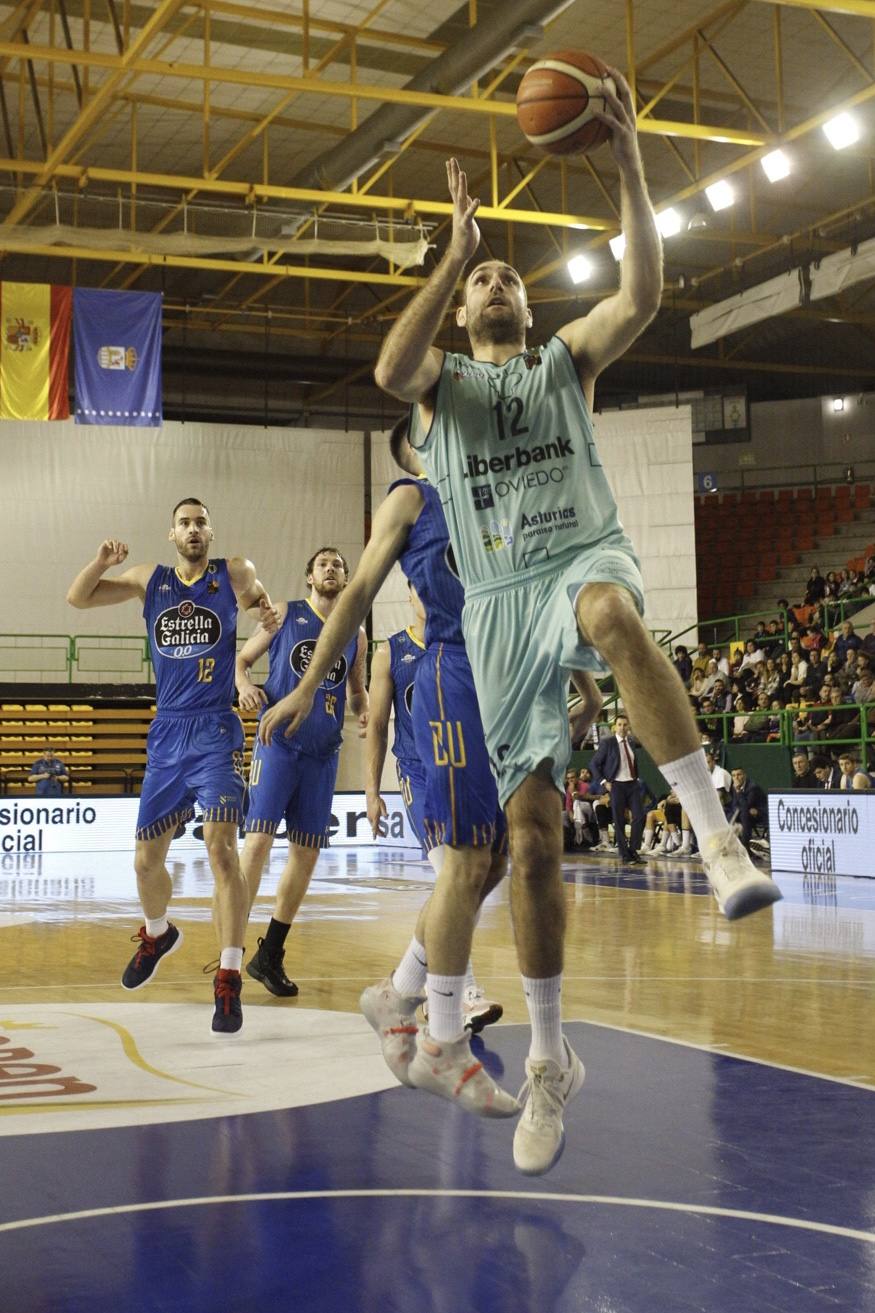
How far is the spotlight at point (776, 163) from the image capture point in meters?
18.2

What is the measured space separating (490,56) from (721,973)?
12.2 meters

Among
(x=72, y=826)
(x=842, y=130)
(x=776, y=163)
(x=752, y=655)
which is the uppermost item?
(x=776, y=163)

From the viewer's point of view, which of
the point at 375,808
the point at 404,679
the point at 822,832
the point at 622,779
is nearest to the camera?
the point at 375,808

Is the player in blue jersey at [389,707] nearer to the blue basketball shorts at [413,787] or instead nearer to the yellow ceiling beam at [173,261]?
the blue basketball shorts at [413,787]

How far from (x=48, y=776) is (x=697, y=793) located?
66.6 feet

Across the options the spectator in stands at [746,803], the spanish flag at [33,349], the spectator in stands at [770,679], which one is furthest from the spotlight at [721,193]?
the spanish flag at [33,349]

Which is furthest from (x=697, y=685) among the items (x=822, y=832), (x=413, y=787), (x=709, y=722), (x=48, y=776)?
(x=413, y=787)

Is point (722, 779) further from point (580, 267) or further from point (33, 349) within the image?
point (33, 349)

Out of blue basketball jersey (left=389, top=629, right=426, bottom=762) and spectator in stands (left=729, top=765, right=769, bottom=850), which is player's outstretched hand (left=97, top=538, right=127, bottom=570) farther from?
spectator in stands (left=729, top=765, right=769, bottom=850)

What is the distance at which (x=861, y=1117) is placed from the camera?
447cm

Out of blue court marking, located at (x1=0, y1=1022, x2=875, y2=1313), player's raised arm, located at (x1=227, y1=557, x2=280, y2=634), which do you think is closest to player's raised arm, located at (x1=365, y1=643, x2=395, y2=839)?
player's raised arm, located at (x1=227, y1=557, x2=280, y2=634)

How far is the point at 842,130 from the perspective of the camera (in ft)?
55.8

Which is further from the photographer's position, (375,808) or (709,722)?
(709,722)

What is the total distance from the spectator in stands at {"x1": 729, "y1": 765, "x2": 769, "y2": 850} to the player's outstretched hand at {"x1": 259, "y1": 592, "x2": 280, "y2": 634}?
11.1 meters
